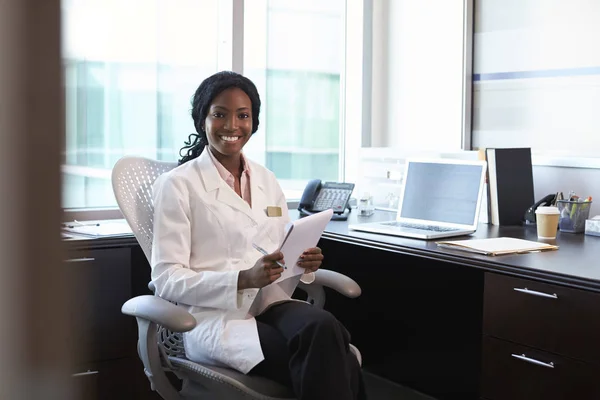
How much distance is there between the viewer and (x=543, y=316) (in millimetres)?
1829

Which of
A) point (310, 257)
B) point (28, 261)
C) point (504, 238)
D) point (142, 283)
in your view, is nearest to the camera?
point (28, 261)

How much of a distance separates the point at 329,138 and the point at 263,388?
1.94 metres

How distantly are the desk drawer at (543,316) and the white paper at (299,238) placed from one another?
473mm

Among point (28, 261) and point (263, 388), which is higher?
point (28, 261)

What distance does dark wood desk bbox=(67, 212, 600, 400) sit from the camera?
1.79 meters

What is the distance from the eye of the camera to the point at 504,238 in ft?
7.54

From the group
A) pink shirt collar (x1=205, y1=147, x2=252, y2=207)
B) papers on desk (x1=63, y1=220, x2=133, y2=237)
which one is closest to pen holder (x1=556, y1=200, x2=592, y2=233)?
pink shirt collar (x1=205, y1=147, x2=252, y2=207)

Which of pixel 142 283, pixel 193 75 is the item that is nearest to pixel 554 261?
pixel 142 283

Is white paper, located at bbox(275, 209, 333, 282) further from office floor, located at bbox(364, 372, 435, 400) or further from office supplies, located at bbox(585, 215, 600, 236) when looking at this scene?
office floor, located at bbox(364, 372, 435, 400)

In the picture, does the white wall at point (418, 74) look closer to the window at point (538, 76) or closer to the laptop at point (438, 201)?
the window at point (538, 76)

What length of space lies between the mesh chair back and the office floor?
4.30 ft

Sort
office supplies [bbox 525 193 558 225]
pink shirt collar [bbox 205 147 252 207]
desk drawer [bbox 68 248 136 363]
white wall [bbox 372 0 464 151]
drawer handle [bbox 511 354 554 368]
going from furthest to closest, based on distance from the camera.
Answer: white wall [bbox 372 0 464 151] → office supplies [bbox 525 193 558 225] → desk drawer [bbox 68 248 136 363] → pink shirt collar [bbox 205 147 252 207] → drawer handle [bbox 511 354 554 368]

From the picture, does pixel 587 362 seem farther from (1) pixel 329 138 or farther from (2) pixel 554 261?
(1) pixel 329 138

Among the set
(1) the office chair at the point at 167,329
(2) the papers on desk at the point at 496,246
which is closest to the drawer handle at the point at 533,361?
(2) the papers on desk at the point at 496,246
